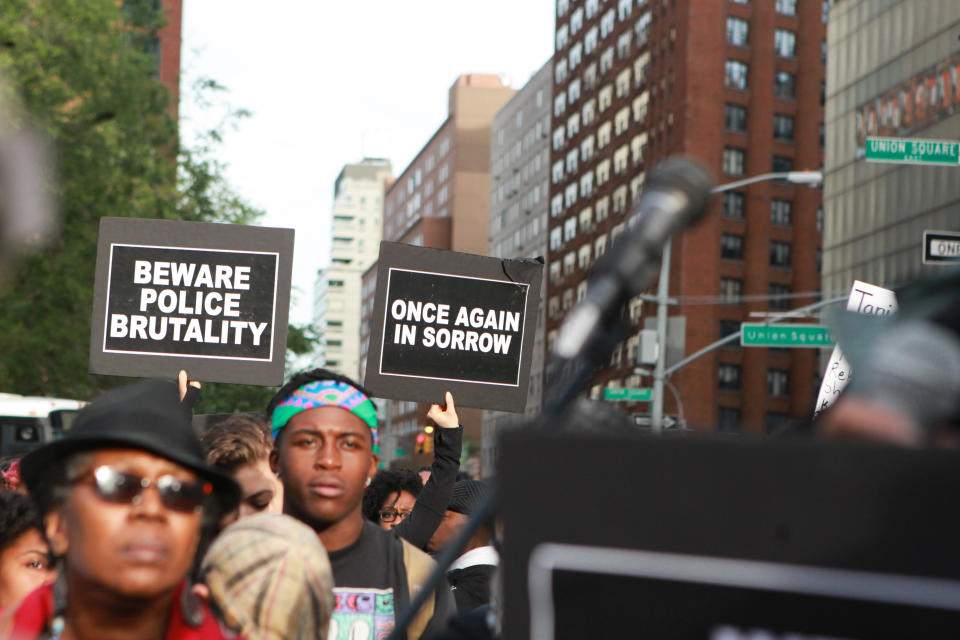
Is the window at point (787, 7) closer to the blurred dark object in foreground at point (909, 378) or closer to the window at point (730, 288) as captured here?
the window at point (730, 288)

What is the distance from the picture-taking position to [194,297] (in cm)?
649

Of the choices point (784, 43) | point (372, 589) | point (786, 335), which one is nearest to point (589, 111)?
point (784, 43)

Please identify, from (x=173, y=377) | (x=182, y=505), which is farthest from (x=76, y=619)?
(x=173, y=377)

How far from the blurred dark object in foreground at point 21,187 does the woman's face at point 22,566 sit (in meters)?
13.5

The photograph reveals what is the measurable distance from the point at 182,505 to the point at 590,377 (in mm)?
753

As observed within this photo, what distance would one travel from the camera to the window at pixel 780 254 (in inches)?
3246

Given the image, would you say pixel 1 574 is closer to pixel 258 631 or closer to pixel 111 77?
pixel 258 631

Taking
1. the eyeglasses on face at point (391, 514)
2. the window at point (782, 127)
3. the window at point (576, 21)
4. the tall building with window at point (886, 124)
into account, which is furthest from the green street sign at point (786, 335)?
the window at point (576, 21)

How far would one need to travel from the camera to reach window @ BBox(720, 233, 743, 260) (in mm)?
81062

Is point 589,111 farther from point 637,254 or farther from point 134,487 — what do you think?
point 637,254

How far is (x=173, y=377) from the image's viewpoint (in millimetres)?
6359

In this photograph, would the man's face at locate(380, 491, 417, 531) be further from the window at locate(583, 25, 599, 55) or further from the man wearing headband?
the window at locate(583, 25, 599, 55)

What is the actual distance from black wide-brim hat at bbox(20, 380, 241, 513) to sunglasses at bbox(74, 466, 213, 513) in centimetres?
4

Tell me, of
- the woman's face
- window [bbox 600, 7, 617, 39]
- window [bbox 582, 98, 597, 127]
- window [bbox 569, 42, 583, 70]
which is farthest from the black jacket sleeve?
window [bbox 569, 42, 583, 70]
